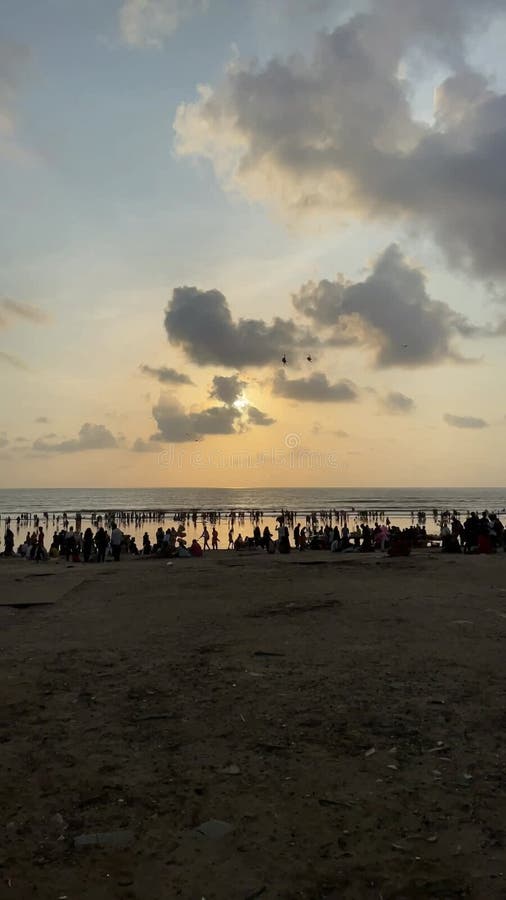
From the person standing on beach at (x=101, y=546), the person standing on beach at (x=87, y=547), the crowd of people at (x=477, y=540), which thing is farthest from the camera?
the person standing on beach at (x=101, y=546)

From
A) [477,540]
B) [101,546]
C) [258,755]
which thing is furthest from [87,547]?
[258,755]

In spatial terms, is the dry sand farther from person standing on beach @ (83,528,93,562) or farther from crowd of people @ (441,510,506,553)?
person standing on beach @ (83,528,93,562)

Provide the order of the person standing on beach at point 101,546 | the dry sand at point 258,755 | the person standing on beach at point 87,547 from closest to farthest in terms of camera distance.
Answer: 1. the dry sand at point 258,755
2. the person standing on beach at point 87,547
3. the person standing on beach at point 101,546

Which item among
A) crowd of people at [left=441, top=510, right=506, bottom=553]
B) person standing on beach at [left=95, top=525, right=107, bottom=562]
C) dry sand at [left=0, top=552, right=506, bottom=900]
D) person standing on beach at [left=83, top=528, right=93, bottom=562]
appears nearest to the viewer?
dry sand at [left=0, top=552, right=506, bottom=900]

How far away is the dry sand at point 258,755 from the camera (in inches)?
149

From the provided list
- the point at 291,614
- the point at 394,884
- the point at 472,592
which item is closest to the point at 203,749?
the point at 394,884

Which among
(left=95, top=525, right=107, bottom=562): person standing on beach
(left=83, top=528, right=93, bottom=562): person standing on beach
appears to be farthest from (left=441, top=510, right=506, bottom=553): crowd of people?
(left=83, top=528, right=93, bottom=562): person standing on beach

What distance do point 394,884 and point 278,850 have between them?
77 centimetres

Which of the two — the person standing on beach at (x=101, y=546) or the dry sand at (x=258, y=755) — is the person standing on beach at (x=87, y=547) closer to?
the person standing on beach at (x=101, y=546)

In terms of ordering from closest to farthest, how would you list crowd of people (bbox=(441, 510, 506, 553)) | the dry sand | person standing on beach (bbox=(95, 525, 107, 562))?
the dry sand → crowd of people (bbox=(441, 510, 506, 553)) → person standing on beach (bbox=(95, 525, 107, 562))

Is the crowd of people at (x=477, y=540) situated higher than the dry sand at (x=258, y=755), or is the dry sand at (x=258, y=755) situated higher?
the crowd of people at (x=477, y=540)

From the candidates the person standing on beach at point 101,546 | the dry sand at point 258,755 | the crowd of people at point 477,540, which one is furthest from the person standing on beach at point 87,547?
the crowd of people at point 477,540

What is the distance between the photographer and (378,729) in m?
6.05

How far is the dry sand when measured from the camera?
3.79 meters
